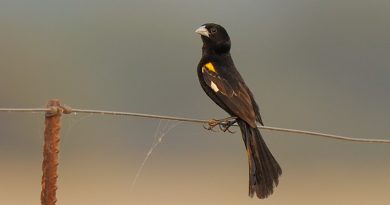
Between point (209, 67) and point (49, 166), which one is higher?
point (209, 67)

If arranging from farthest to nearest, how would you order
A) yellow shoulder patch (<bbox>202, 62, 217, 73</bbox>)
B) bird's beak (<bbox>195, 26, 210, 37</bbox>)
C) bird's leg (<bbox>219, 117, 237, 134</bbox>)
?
bird's beak (<bbox>195, 26, 210, 37</bbox>), yellow shoulder patch (<bbox>202, 62, 217, 73</bbox>), bird's leg (<bbox>219, 117, 237, 134</bbox>)

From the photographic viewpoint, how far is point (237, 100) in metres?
6.14

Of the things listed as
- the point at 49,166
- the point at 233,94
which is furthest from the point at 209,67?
the point at 49,166

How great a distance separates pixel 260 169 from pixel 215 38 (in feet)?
5.09

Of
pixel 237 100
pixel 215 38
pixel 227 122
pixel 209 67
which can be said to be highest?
pixel 215 38

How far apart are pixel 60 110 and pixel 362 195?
47.2 feet

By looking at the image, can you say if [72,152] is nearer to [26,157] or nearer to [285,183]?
[26,157]

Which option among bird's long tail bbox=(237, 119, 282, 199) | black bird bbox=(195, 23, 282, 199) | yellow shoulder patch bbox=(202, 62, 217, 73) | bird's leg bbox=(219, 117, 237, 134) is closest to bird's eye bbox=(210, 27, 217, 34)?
black bird bbox=(195, 23, 282, 199)

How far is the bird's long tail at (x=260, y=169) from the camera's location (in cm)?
558

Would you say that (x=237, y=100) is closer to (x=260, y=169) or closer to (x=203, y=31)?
(x=260, y=169)

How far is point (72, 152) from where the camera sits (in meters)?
19.9

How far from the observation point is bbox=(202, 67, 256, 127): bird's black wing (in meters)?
6.02

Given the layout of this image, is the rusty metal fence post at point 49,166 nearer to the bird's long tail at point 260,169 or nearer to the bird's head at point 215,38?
the bird's long tail at point 260,169

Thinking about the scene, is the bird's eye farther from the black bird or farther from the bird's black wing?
the bird's black wing
